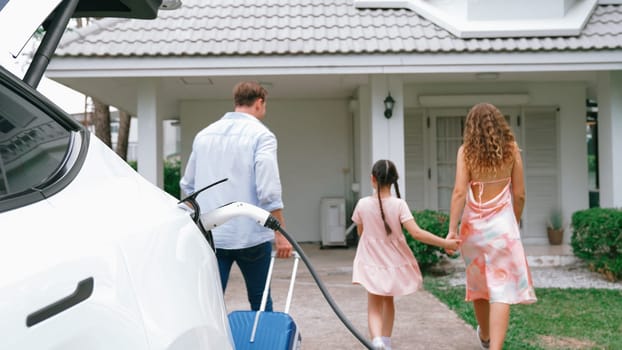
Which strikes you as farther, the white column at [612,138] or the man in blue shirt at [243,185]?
the white column at [612,138]

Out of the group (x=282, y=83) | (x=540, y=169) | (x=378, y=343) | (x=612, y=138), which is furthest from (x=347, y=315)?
(x=540, y=169)

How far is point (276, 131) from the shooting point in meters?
11.9

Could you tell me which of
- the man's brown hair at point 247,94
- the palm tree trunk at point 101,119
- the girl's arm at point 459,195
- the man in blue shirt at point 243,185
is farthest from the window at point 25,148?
the palm tree trunk at point 101,119

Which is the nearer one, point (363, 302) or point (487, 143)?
point (487, 143)

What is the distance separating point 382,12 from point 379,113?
5.94ft

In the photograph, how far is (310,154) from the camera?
11.9m

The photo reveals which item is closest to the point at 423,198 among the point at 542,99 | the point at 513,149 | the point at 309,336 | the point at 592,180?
the point at 542,99

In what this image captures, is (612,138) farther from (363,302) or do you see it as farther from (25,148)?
(25,148)

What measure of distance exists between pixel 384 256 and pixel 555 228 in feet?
22.4

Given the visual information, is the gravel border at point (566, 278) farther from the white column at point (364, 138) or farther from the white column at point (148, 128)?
the white column at point (148, 128)

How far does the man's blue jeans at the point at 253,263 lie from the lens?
12.0 feet

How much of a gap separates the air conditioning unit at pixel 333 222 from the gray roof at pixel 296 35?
3368mm

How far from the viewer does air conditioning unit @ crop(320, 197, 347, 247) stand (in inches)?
436

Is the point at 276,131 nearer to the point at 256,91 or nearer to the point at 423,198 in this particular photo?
the point at 423,198
